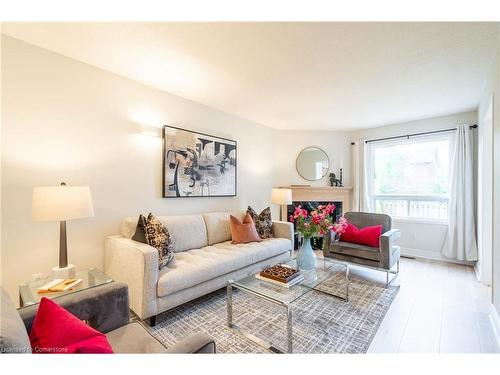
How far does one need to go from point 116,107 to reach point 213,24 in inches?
56.4

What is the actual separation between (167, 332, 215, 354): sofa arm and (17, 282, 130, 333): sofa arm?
0.59m

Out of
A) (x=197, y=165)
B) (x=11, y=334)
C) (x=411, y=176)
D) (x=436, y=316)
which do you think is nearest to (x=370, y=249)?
(x=436, y=316)

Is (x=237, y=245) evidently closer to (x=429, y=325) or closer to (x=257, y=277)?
(x=257, y=277)

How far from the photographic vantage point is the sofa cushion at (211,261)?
194 cm

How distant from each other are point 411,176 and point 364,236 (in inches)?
76.5

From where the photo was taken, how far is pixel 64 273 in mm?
1751

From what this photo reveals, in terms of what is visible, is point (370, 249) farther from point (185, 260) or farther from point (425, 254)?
point (185, 260)

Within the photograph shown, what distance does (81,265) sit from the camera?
7.17ft

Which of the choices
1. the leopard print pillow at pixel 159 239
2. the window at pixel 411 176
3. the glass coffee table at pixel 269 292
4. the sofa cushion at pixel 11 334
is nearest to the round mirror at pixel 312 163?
the window at pixel 411 176

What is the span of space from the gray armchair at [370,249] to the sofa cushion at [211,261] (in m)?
0.64

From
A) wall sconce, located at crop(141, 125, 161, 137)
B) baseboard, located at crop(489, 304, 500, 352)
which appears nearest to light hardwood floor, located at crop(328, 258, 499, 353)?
baseboard, located at crop(489, 304, 500, 352)

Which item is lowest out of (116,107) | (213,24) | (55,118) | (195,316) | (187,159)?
(195,316)

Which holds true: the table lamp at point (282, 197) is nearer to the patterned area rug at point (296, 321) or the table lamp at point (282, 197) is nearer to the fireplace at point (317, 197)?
the fireplace at point (317, 197)
